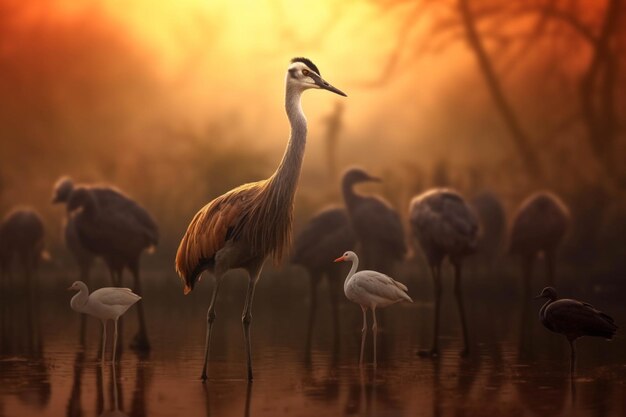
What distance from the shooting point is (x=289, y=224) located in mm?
8641

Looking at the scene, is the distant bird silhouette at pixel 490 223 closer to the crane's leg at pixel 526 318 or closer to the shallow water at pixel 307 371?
the crane's leg at pixel 526 318

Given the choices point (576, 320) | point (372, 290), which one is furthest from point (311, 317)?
point (576, 320)

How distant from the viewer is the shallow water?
723cm

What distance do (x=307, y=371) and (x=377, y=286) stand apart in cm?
101

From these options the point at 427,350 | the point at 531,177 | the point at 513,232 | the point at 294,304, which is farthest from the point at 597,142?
the point at 427,350

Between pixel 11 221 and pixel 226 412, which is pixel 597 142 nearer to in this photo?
pixel 11 221

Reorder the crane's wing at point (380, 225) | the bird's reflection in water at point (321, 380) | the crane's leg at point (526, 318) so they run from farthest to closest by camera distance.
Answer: the crane's wing at point (380, 225) → the crane's leg at point (526, 318) → the bird's reflection in water at point (321, 380)

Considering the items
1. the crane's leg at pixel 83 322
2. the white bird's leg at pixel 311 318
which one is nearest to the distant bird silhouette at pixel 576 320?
the white bird's leg at pixel 311 318

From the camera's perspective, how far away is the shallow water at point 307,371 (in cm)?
723

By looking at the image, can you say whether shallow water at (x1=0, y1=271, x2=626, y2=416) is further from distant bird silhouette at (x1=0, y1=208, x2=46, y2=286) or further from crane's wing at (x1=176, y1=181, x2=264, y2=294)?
distant bird silhouette at (x1=0, y1=208, x2=46, y2=286)

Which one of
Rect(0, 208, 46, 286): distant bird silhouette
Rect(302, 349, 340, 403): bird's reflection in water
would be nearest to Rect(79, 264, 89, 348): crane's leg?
Rect(302, 349, 340, 403): bird's reflection in water

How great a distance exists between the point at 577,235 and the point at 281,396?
1337 centimetres

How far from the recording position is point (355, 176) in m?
15.1

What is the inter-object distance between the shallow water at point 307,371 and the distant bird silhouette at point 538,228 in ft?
4.96
